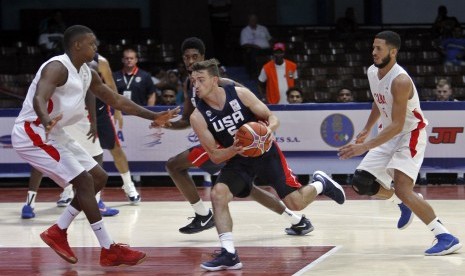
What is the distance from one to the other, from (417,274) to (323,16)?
15981 mm

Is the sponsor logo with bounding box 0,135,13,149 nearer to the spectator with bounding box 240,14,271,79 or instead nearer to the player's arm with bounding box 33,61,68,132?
the player's arm with bounding box 33,61,68,132

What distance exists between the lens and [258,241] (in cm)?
918

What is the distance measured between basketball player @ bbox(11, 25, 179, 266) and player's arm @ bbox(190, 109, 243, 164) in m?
0.88

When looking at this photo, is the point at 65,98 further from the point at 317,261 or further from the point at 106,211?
the point at 106,211

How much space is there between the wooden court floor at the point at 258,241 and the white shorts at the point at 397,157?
0.59 meters

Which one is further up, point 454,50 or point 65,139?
point 65,139

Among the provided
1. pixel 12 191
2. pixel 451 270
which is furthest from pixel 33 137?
pixel 12 191

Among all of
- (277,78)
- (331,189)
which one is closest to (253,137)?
(331,189)

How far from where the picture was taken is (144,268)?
7.98m

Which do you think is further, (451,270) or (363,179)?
(363,179)

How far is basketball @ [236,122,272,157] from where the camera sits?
792 centimetres

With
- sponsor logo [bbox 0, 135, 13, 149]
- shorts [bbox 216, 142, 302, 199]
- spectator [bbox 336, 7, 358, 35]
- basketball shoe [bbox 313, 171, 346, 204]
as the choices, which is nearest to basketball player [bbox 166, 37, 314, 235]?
basketball shoe [bbox 313, 171, 346, 204]

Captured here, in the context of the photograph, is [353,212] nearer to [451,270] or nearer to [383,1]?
[451,270]

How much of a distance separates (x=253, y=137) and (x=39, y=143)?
1.63 metres
